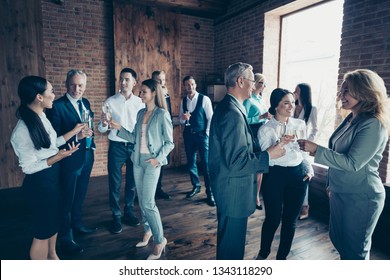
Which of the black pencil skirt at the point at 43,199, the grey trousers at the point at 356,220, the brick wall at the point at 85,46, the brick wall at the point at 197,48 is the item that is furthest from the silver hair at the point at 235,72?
the brick wall at the point at 197,48

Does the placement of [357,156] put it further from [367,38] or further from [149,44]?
[149,44]

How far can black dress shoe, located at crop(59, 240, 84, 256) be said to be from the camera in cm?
272

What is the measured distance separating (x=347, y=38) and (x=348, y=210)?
266 centimetres

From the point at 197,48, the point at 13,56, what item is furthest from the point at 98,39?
the point at 197,48

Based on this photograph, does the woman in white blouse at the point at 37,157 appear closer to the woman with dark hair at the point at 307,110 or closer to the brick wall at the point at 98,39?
the woman with dark hair at the point at 307,110

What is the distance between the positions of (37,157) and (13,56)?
3.61 meters

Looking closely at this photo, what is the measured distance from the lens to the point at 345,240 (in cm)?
184

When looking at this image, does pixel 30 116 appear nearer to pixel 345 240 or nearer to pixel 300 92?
pixel 345 240

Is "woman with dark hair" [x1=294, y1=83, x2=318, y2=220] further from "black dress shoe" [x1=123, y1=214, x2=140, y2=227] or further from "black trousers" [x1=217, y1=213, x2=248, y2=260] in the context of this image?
"black dress shoe" [x1=123, y1=214, x2=140, y2=227]

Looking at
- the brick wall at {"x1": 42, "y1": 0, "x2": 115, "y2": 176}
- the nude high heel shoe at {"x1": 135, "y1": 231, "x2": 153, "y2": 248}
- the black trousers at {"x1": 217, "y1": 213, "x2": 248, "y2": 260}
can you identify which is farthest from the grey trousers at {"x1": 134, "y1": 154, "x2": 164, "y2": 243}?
the brick wall at {"x1": 42, "y1": 0, "x2": 115, "y2": 176}

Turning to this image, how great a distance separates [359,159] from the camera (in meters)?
1.69
